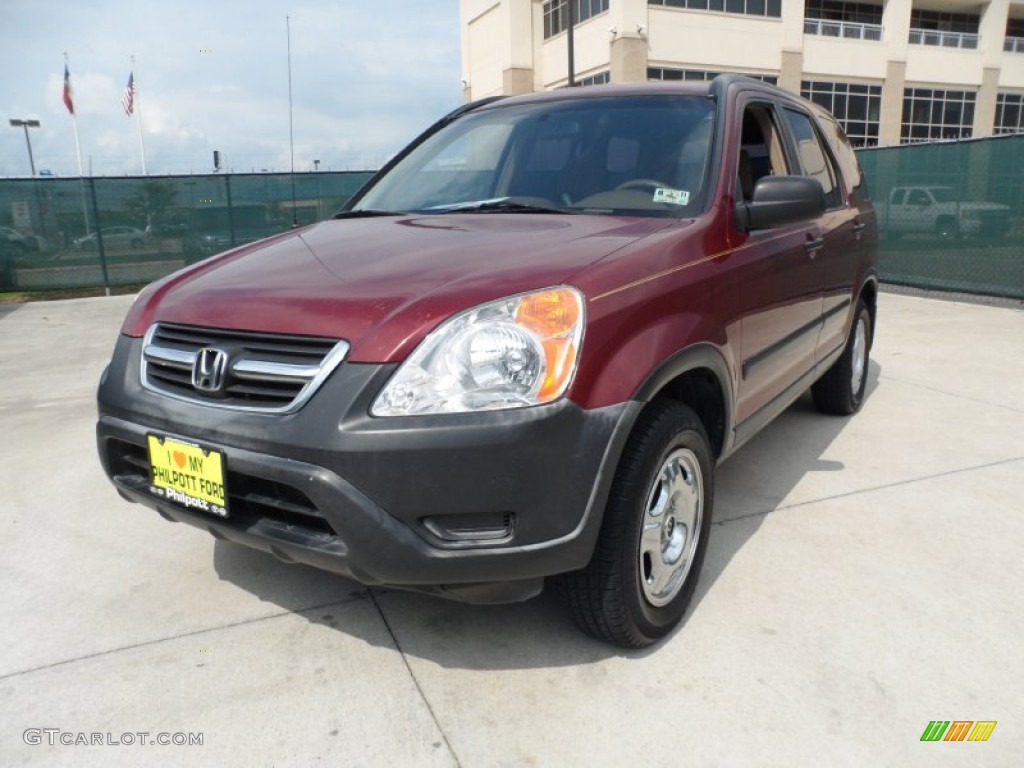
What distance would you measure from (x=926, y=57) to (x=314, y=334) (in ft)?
130

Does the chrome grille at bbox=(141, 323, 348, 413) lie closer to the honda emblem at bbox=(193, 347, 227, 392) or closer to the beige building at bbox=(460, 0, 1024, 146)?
the honda emblem at bbox=(193, 347, 227, 392)

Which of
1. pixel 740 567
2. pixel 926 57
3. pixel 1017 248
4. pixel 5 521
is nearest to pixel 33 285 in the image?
pixel 5 521

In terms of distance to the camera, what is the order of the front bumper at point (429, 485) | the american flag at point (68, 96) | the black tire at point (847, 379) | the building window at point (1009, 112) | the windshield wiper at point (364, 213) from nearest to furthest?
the front bumper at point (429, 485)
the windshield wiper at point (364, 213)
the black tire at point (847, 379)
the american flag at point (68, 96)
the building window at point (1009, 112)

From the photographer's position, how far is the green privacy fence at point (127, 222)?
12852 millimetres

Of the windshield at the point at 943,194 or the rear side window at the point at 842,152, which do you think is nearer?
the rear side window at the point at 842,152

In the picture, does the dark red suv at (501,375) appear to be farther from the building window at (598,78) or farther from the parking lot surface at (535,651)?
the building window at (598,78)

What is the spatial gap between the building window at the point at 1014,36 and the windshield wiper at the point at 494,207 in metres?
42.0

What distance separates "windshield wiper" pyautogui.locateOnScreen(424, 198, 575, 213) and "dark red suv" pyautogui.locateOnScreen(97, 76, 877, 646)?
0.04 feet

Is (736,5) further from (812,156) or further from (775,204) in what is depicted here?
(775,204)

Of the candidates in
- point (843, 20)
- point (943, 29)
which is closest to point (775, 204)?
point (843, 20)

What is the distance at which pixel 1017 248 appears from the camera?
9297mm

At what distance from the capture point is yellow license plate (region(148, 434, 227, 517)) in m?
2.17

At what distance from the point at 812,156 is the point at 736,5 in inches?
1169

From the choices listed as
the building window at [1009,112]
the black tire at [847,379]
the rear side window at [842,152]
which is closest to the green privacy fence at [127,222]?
the rear side window at [842,152]
